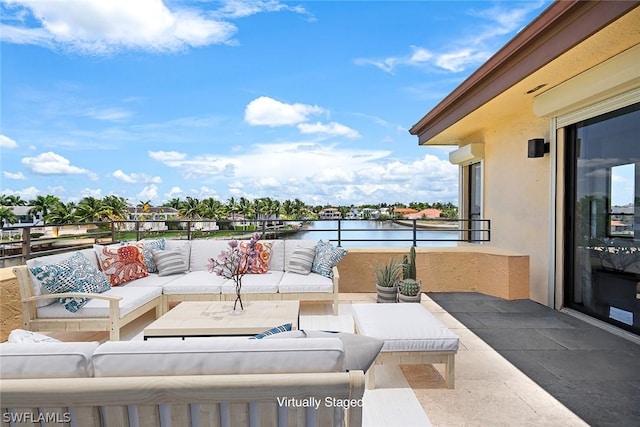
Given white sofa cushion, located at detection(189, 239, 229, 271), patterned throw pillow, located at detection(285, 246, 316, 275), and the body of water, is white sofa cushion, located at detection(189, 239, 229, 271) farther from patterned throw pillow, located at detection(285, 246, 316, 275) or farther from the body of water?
the body of water

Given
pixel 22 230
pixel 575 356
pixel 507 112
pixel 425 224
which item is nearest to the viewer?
pixel 575 356

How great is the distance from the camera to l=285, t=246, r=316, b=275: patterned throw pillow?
14.7 feet

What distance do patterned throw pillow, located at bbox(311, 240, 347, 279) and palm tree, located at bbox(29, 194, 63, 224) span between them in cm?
4010

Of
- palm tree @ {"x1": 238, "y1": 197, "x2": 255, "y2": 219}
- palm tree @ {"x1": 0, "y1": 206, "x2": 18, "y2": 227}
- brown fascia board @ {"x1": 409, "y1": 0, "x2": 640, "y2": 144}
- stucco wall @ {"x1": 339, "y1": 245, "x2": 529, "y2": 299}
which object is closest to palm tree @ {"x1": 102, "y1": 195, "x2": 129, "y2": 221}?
palm tree @ {"x1": 0, "y1": 206, "x2": 18, "y2": 227}

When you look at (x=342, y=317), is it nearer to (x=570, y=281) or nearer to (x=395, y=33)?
(x=570, y=281)

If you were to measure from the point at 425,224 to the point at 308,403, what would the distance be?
5009 mm

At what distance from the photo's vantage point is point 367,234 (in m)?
5.81

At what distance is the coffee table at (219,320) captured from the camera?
280 cm

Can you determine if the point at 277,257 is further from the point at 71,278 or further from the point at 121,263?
the point at 71,278

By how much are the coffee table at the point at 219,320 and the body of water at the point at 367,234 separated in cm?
231

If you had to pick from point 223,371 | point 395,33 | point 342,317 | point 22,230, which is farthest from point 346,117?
point 223,371

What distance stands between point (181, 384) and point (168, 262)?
3568 millimetres

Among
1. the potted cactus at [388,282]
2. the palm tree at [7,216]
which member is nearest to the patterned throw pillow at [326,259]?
the potted cactus at [388,282]

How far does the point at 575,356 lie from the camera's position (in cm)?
301
